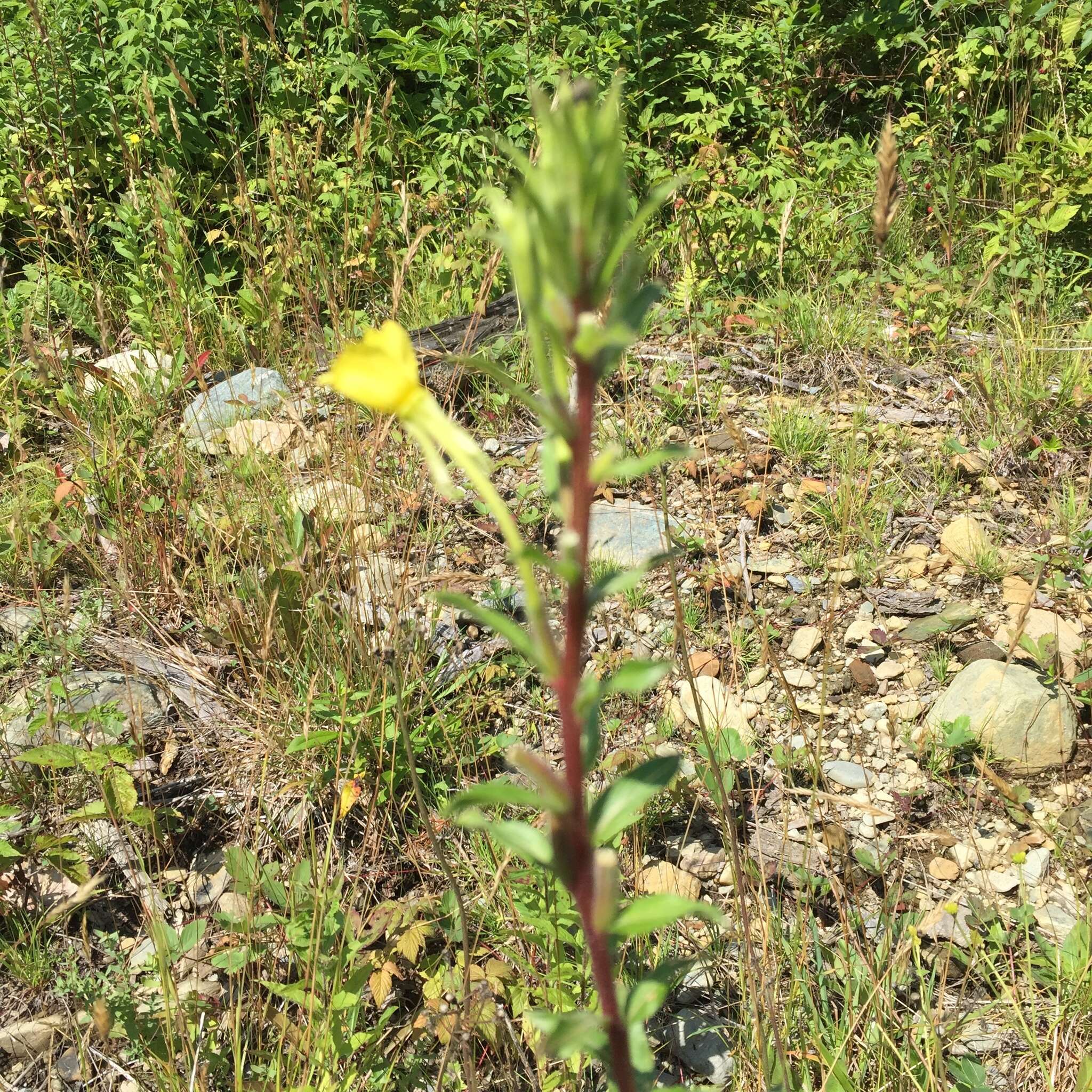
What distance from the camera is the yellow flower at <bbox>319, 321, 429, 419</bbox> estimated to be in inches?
27.1

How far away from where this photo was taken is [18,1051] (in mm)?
1768

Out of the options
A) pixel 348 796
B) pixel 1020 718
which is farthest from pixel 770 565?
pixel 348 796

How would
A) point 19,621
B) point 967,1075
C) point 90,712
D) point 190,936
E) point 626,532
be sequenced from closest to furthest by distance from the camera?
point 967,1075 < point 190,936 < point 90,712 < point 19,621 < point 626,532

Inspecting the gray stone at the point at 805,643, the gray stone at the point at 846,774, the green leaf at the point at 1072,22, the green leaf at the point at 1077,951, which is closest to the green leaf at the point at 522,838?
the green leaf at the point at 1077,951

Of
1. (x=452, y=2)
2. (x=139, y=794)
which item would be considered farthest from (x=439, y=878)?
(x=452, y=2)

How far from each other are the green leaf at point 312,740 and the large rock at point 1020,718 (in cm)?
138

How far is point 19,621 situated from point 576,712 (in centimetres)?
236

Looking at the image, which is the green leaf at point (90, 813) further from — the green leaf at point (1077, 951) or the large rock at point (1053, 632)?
the large rock at point (1053, 632)

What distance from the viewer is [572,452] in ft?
2.13

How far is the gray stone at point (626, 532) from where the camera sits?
2.82 metres

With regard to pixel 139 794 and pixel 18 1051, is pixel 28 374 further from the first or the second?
pixel 18 1051

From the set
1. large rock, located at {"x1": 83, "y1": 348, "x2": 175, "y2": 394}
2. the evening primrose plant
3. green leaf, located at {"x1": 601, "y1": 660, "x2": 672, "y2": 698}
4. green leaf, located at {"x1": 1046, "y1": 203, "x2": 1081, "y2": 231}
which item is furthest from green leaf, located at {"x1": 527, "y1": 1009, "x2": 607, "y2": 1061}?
green leaf, located at {"x1": 1046, "y1": 203, "x2": 1081, "y2": 231}

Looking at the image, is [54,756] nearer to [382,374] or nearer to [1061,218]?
[382,374]

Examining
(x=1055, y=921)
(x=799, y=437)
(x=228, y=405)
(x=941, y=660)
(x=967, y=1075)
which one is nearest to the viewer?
(x=967, y=1075)
